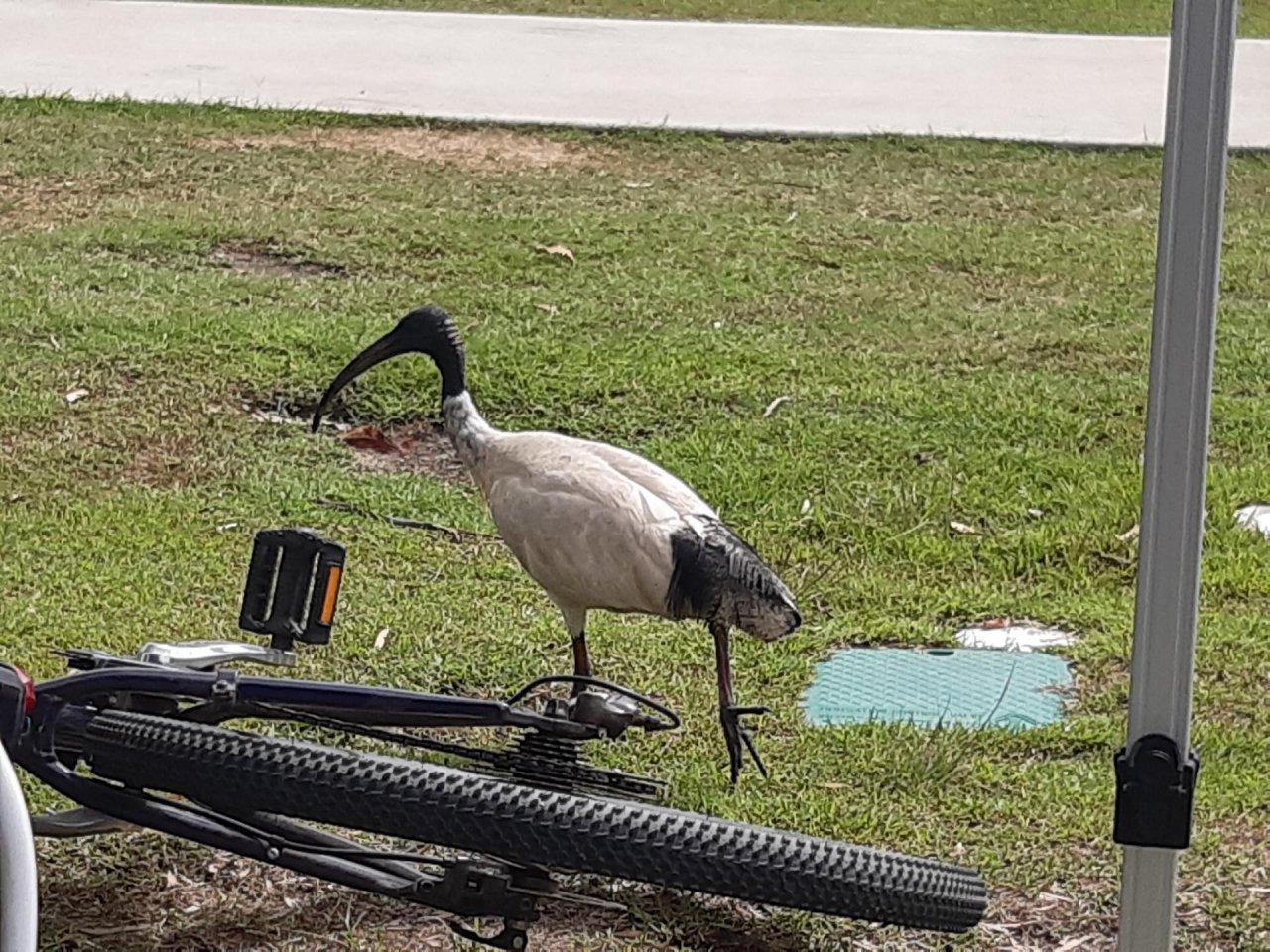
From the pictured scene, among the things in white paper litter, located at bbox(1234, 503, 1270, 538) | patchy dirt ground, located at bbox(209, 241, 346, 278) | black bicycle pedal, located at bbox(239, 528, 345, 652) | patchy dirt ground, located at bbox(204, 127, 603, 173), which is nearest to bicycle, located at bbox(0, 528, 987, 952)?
black bicycle pedal, located at bbox(239, 528, 345, 652)

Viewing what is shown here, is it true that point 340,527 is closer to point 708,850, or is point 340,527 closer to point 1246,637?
point 1246,637

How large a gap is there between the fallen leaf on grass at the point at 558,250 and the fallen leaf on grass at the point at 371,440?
1.76 metres

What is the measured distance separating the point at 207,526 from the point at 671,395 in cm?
145

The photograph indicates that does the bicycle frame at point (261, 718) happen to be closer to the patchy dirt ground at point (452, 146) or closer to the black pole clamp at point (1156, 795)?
the black pole clamp at point (1156, 795)

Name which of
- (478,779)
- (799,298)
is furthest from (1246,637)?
(799,298)

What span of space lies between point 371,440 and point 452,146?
3019mm

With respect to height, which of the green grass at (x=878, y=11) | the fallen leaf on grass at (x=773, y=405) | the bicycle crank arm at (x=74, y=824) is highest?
the green grass at (x=878, y=11)

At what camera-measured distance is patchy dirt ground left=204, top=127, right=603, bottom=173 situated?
7469 mm

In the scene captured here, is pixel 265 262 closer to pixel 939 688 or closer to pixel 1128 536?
pixel 1128 536

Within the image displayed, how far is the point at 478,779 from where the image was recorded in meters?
2.21

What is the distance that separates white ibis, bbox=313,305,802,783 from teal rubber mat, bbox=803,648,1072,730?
391 millimetres

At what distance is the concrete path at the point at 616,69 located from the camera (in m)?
8.05

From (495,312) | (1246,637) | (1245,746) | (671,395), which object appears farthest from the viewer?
(495,312)

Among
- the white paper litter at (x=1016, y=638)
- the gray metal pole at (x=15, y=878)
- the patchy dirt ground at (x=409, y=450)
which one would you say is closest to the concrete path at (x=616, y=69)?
the patchy dirt ground at (x=409, y=450)
